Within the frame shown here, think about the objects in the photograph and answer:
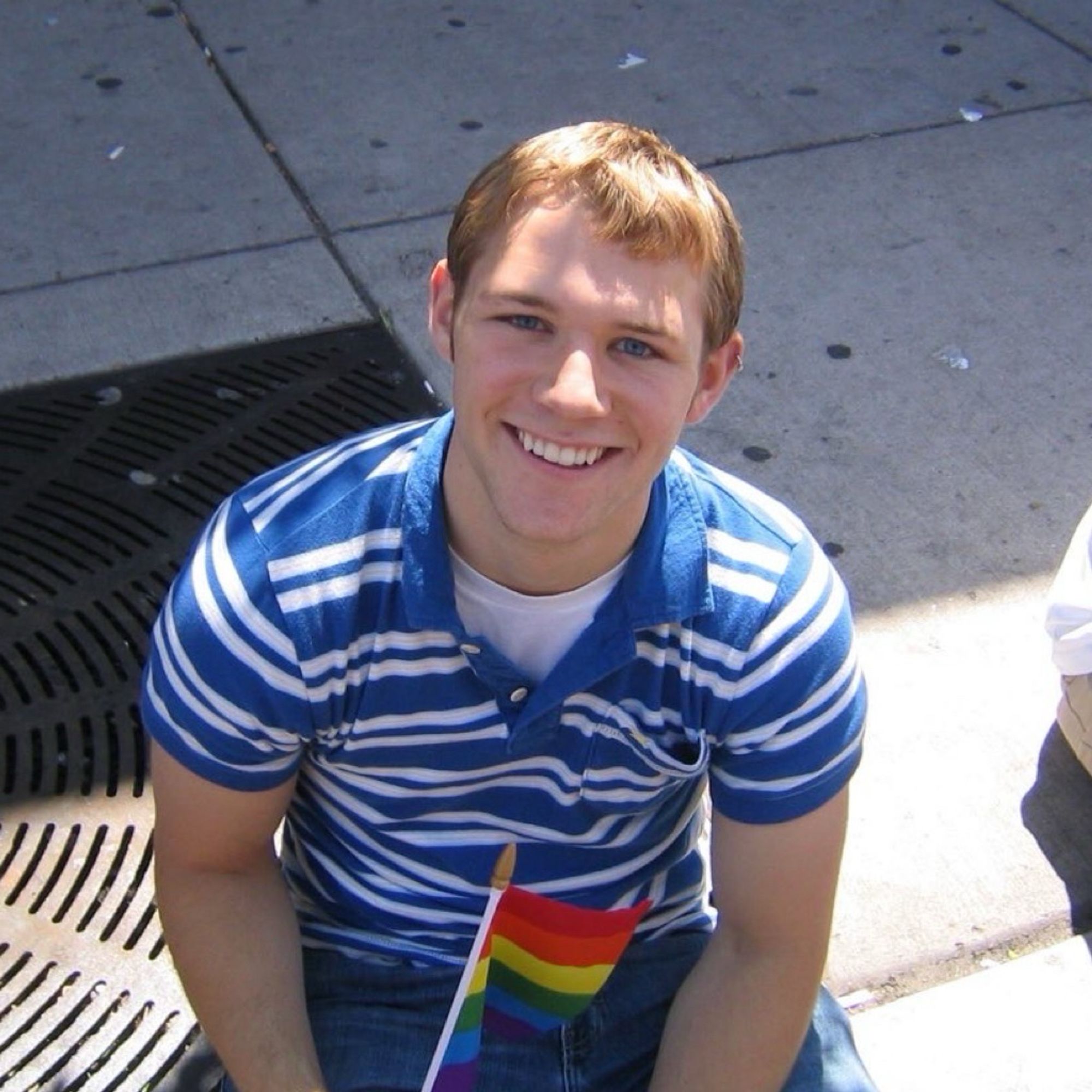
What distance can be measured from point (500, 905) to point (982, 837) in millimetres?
1211

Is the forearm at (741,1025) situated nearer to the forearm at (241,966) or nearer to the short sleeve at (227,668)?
the forearm at (241,966)

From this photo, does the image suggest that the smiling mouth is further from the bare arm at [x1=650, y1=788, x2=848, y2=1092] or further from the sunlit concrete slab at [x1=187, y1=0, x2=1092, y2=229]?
the sunlit concrete slab at [x1=187, y1=0, x2=1092, y2=229]

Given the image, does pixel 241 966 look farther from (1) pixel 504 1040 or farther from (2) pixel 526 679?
(2) pixel 526 679

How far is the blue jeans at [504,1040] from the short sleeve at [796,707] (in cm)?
33

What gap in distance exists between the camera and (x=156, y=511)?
347cm

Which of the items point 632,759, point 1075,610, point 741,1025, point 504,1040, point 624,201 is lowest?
point 1075,610

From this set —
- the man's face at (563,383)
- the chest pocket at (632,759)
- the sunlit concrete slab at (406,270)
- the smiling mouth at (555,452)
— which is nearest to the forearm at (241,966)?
the chest pocket at (632,759)

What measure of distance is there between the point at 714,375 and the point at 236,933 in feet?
2.81

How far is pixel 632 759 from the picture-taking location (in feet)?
6.39

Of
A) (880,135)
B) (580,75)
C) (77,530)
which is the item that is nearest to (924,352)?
(880,135)

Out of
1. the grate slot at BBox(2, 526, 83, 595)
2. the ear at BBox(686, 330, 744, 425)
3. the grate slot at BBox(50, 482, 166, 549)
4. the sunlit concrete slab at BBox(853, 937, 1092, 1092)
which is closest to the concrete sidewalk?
the sunlit concrete slab at BBox(853, 937, 1092, 1092)

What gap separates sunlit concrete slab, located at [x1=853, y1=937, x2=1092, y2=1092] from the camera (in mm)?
2549

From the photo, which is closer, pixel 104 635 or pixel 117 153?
pixel 104 635

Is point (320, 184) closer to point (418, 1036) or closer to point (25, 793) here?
point (25, 793)
